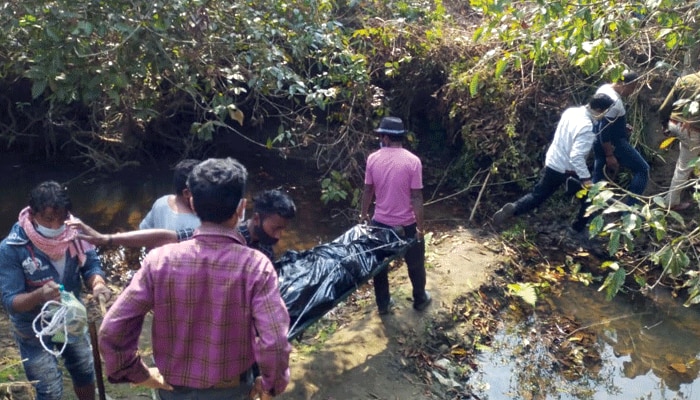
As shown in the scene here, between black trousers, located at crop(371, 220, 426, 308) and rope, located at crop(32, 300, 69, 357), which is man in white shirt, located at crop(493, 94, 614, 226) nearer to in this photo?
black trousers, located at crop(371, 220, 426, 308)

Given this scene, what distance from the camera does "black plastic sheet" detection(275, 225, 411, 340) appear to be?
13.8 ft

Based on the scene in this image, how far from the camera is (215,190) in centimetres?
238

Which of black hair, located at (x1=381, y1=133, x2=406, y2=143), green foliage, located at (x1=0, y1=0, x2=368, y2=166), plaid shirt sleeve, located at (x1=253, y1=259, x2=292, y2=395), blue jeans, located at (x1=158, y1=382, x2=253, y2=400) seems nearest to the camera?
plaid shirt sleeve, located at (x1=253, y1=259, x2=292, y2=395)

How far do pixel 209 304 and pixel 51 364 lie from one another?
1.66 meters

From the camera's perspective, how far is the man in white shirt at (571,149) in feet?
20.1

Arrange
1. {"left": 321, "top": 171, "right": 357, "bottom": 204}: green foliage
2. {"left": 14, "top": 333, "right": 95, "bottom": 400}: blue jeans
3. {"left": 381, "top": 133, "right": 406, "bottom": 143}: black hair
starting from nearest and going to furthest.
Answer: {"left": 14, "top": 333, "right": 95, "bottom": 400}: blue jeans → {"left": 381, "top": 133, "right": 406, "bottom": 143}: black hair → {"left": 321, "top": 171, "right": 357, "bottom": 204}: green foliage

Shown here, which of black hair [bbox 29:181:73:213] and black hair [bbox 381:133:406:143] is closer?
black hair [bbox 29:181:73:213]

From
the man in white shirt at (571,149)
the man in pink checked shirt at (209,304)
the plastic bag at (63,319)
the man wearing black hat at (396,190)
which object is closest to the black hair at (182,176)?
the plastic bag at (63,319)

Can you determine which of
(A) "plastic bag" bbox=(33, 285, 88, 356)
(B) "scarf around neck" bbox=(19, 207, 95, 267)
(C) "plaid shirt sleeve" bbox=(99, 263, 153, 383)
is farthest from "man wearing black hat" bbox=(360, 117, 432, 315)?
(C) "plaid shirt sleeve" bbox=(99, 263, 153, 383)

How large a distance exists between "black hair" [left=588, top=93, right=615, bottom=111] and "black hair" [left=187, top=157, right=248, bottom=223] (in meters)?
4.66

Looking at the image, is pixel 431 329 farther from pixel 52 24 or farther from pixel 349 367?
pixel 52 24

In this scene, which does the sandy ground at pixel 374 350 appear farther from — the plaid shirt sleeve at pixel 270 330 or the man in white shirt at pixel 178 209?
the plaid shirt sleeve at pixel 270 330

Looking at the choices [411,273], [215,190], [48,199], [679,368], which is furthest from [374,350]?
[215,190]

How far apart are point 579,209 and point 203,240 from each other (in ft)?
19.1
